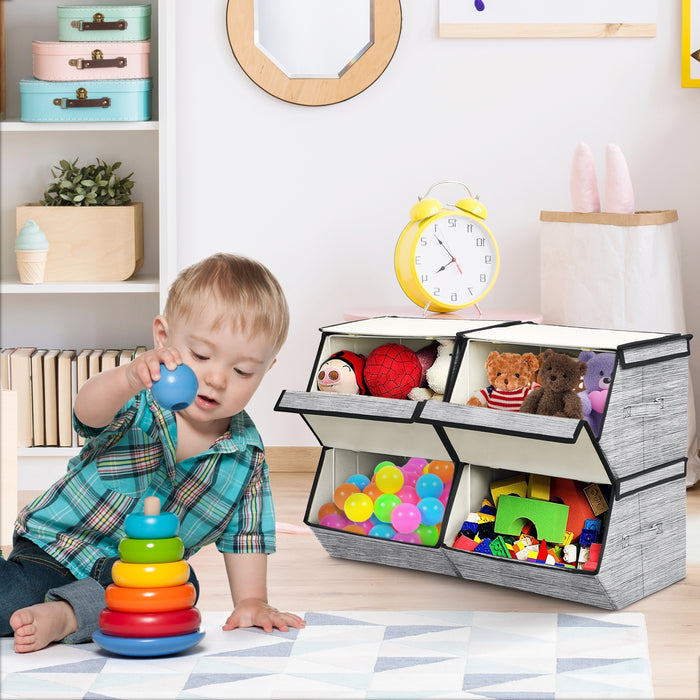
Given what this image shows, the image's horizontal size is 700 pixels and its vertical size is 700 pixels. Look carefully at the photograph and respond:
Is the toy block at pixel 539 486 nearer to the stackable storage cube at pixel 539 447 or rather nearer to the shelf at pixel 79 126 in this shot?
the stackable storage cube at pixel 539 447

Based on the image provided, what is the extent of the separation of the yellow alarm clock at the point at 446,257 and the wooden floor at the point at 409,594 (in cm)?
62

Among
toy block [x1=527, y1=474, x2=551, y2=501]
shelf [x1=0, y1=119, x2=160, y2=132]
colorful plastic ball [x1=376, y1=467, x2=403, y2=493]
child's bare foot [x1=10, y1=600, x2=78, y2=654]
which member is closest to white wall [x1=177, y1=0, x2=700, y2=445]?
shelf [x1=0, y1=119, x2=160, y2=132]

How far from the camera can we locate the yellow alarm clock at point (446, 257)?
236 cm

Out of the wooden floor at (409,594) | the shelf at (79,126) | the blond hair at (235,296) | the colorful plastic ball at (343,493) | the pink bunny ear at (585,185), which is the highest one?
the shelf at (79,126)

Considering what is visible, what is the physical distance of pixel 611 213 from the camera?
8.01ft

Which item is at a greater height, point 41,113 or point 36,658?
point 41,113

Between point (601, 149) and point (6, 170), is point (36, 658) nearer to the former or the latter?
point (6, 170)

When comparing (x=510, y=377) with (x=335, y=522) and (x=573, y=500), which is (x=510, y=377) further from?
(x=335, y=522)

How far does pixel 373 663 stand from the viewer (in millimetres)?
1431

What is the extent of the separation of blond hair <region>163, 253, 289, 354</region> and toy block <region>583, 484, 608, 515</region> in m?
0.59

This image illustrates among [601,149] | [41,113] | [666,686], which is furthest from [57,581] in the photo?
[601,149]

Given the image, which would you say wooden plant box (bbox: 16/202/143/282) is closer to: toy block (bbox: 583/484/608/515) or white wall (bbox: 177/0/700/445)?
white wall (bbox: 177/0/700/445)

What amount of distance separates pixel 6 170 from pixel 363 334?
1.24 m

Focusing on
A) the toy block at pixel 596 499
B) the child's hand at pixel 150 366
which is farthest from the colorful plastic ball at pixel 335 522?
the child's hand at pixel 150 366
